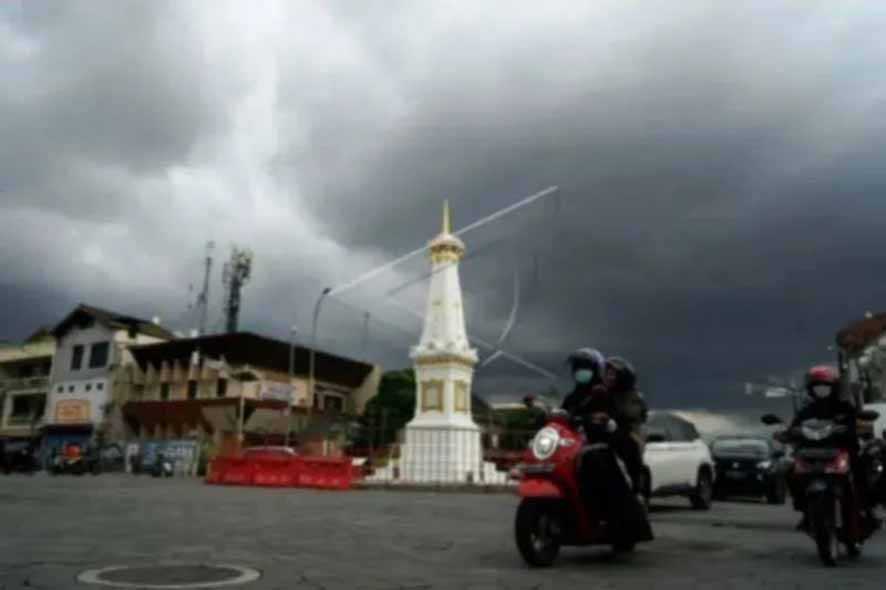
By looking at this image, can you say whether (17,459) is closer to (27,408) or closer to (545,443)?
(27,408)

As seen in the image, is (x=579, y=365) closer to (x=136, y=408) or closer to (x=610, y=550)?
(x=610, y=550)

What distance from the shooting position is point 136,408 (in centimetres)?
5225

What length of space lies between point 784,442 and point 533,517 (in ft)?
8.01

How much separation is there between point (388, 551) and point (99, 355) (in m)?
53.8

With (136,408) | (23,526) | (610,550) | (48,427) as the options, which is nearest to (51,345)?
(48,427)

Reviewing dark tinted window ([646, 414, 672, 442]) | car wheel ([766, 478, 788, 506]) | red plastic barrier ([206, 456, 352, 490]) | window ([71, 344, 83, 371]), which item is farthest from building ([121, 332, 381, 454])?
→ dark tinted window ([646, 414, 672, 442])

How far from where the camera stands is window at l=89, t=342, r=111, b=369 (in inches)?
2179

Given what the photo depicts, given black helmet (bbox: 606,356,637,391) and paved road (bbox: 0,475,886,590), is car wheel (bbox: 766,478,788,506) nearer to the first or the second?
paved road (bbox: 0,475,886,590)

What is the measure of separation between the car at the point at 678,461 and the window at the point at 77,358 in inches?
2014

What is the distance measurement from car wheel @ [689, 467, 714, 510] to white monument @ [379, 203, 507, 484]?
11761 millimetres

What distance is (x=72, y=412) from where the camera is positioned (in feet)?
183

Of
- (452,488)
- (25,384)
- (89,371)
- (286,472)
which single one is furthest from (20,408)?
(452,488)

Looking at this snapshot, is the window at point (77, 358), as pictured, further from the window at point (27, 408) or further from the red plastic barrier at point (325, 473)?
the red plastic barrier at point (325, 473)

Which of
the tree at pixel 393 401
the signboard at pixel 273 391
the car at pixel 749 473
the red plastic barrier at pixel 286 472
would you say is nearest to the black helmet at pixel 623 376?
the car at pixel 749 473
